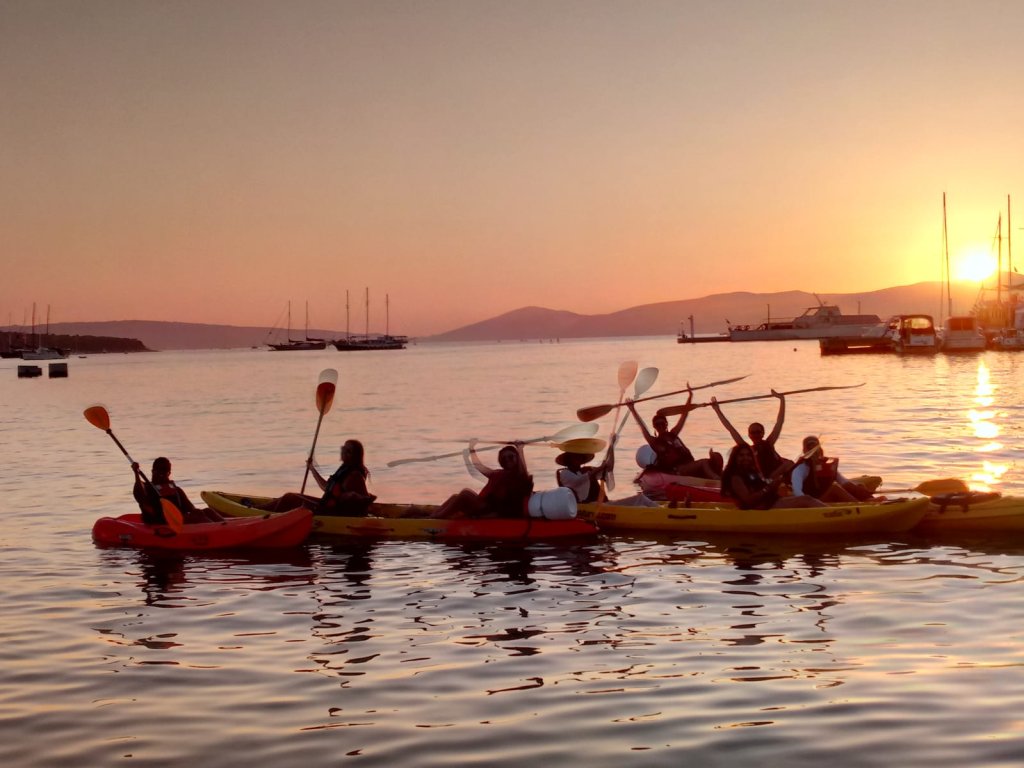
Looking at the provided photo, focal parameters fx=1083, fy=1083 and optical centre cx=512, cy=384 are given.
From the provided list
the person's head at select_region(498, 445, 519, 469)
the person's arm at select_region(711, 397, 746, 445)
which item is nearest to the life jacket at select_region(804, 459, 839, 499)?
the person's arm at select_region(711, 397, 746, 445)

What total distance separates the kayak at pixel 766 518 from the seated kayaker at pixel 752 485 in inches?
6.9

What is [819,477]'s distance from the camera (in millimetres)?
16219

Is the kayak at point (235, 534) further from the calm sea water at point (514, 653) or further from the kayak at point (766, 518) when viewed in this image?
the kayak at point (766, 518)

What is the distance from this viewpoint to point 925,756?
684 cm

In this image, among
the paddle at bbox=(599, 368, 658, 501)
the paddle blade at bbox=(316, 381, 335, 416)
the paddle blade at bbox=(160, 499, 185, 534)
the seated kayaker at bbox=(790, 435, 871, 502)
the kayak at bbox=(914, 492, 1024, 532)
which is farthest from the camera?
the paddle blade at bbox=(316, 381, 335, 416)

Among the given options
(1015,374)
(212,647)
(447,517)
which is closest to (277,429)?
(447,517)

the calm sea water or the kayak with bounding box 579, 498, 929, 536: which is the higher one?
the kayak with bounding box 579, 498, 929, 536

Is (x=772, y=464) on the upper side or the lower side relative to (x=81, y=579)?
upper

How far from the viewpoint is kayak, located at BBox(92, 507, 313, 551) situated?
605 inches

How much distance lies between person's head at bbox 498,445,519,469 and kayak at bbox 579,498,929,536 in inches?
63.2

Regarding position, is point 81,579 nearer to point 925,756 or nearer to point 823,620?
point 823,620

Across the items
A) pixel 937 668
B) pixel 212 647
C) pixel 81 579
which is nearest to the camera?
pixel 937 668

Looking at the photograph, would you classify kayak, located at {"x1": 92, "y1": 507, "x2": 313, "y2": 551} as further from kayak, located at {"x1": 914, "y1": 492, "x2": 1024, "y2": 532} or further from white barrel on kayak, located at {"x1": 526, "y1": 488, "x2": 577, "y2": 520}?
kayak, located at {"x1": 914, "y1": 492, "x2": 1024, "y2": 532}

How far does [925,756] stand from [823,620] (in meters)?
3.75
